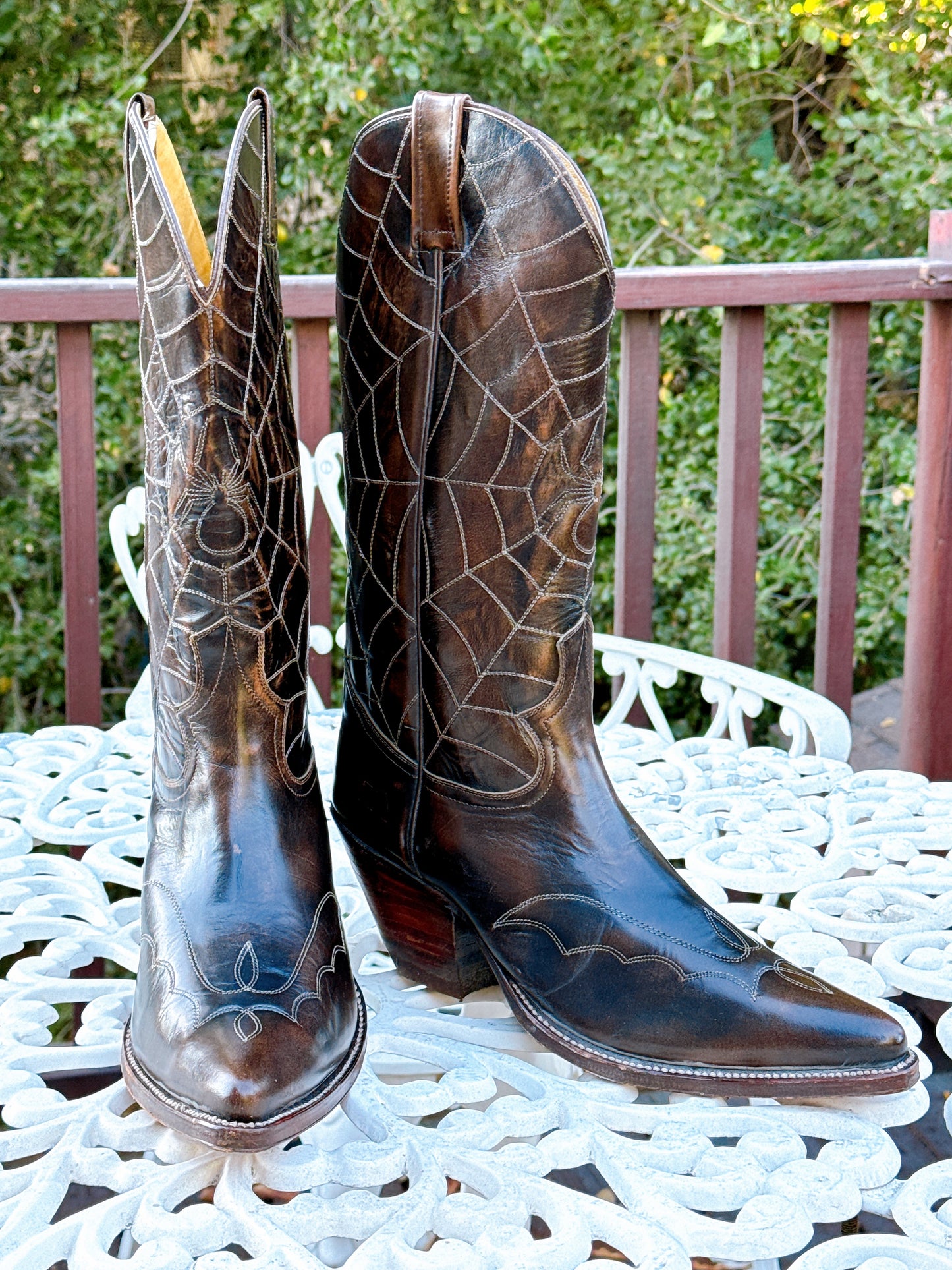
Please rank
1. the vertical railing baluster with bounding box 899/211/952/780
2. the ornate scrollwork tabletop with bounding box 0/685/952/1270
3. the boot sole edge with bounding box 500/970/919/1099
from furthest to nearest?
the vertical railing baluster with bounding box 899/211/952/780, the boot sole edge with bounding box 500/970/919/1099, the ornate scrollwork tabletop with bounding box 0/685/952/1270

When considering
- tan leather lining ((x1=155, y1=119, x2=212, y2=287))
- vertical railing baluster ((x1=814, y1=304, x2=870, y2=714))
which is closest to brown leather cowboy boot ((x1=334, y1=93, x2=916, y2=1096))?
tan leather lining ((x1=155, y1=119, x2=212, y2=287))

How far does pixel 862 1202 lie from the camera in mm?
728

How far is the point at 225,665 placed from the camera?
0.87m

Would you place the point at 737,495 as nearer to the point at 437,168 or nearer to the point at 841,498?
the point at 841,498

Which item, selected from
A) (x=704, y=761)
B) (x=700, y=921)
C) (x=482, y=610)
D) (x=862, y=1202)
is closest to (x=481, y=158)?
(x=482, y=610)

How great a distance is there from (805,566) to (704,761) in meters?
3.05

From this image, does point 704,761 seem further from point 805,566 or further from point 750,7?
point 750,7

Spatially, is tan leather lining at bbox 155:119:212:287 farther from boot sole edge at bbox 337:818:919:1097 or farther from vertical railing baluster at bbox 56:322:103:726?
vertical railing baluster at bbox 56:322:103:726

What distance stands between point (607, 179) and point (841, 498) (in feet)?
8.26

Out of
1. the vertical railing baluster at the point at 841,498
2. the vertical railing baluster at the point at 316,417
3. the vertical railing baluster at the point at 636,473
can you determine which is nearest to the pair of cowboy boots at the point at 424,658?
the vertical railing baluster at the point at 316,417

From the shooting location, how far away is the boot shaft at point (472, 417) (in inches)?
33.6

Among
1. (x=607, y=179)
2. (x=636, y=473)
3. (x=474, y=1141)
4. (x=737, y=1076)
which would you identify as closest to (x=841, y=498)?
(x=636, y=473)

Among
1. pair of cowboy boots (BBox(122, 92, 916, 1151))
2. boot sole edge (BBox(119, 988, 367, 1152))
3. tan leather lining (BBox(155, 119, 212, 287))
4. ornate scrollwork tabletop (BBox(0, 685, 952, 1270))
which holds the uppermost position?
tan leather lining (BBox(155, 119, 212, 287))

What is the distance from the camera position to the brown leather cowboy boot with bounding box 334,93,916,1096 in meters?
0.83
